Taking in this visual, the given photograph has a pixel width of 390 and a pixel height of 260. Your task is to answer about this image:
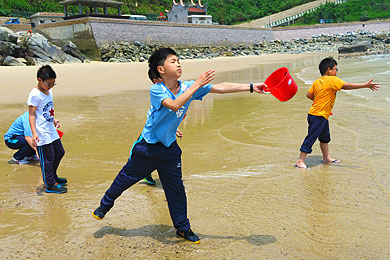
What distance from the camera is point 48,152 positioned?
388cm

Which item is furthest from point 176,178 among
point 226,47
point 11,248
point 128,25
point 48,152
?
point 226,47

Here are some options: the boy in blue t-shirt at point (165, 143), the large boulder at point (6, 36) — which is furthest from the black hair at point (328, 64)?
the large boulder at point (6, 36)

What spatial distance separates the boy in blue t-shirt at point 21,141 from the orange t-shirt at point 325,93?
12.6 ft

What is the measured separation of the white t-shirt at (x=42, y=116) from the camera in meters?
3.79

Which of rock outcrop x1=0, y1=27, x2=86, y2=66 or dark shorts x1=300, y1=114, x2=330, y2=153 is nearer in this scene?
dark shorts x1=300, y1=114, x2=330, y2=153

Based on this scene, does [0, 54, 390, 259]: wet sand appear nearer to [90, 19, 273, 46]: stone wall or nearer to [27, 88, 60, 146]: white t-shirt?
[27, 88, 60, 146]: white t-shirt

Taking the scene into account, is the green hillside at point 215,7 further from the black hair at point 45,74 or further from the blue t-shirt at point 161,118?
the blue t-shirt at point 161,118

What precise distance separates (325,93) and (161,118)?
267 centimetres

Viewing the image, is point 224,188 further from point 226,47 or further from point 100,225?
point 226,47

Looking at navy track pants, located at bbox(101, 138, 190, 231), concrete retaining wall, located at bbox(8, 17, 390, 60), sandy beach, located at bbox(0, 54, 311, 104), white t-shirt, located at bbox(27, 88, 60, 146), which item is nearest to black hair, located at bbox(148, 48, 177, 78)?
navy track pants, located at bbox(101, 138, 190, 231)

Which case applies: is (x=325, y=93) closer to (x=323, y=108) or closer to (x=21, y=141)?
(x=323, y=108)

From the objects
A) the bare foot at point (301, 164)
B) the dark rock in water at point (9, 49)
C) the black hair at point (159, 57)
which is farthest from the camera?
the dark rock in water at point (9, 49)

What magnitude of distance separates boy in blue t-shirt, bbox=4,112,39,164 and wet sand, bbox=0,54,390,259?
17 cm

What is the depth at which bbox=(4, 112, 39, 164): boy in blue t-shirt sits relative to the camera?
16.0 ft
